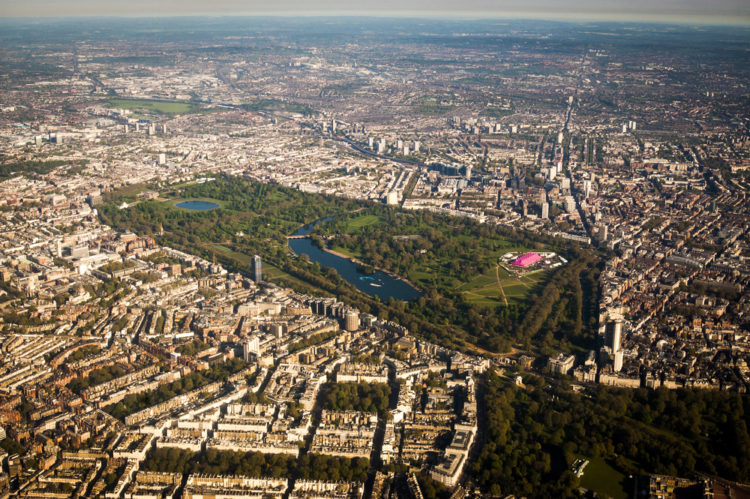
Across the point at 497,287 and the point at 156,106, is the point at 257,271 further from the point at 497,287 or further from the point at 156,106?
the point at 156,106

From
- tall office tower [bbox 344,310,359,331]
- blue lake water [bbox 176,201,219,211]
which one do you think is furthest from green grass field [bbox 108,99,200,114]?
tall office tower [bbox 344,310,359,331]

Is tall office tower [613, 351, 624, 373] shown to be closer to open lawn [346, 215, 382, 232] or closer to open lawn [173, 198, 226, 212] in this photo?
open lawn [346, 215, 382, 232]

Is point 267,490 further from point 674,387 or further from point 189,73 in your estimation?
point 189,73

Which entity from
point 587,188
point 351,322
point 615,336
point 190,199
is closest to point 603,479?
point 615,336

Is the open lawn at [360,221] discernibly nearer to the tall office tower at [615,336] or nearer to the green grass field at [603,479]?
the tall office tower at [615,336]

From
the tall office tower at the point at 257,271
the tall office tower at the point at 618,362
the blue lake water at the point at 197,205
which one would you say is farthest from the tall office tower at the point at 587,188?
the tall office tower at the point at 618,362

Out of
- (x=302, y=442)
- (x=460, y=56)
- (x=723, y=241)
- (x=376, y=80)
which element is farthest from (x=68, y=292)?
(x=460, y=56)
